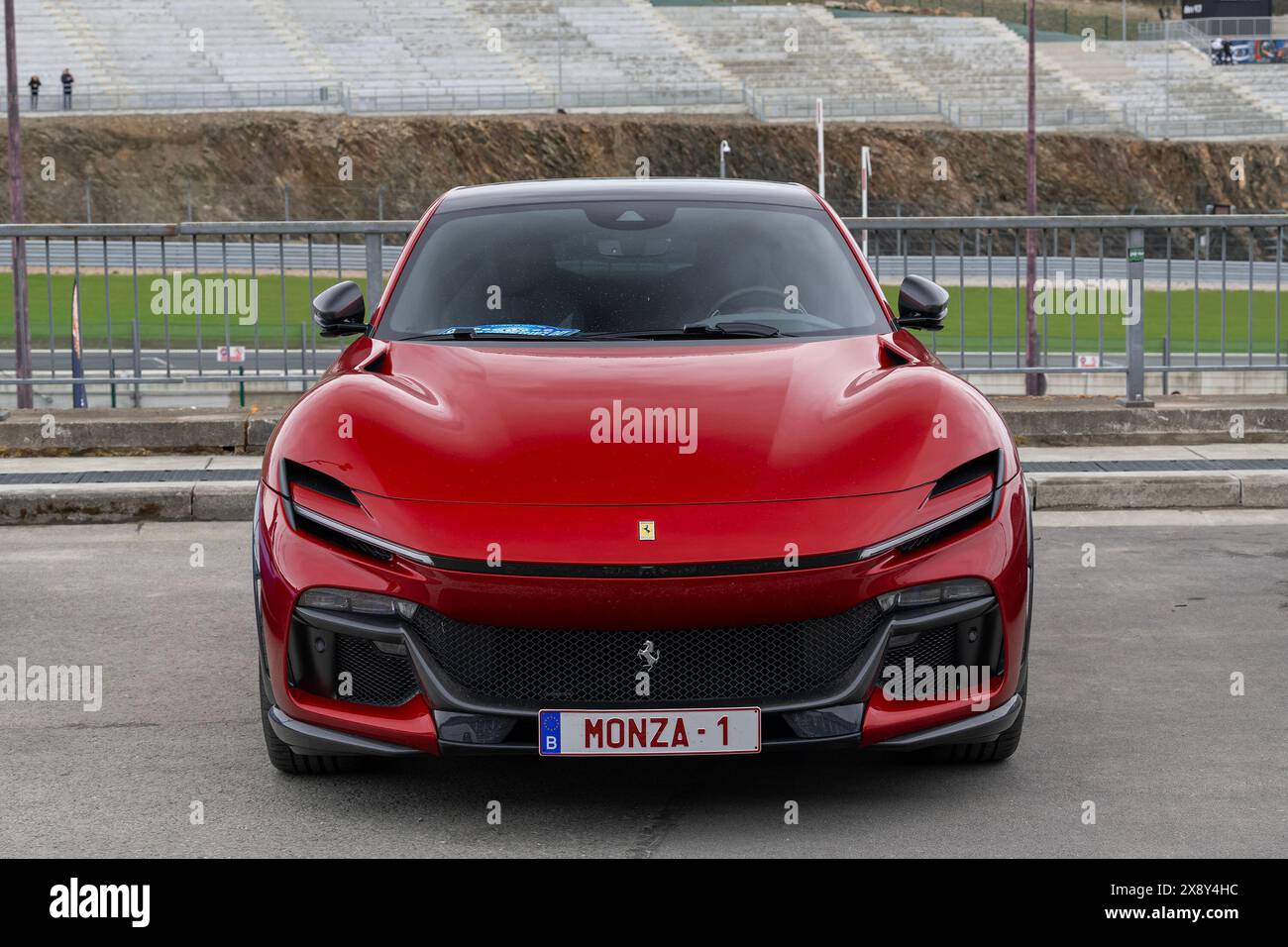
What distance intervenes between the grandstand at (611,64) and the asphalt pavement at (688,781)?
67.8 meters

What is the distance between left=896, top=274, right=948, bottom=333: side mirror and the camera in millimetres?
5746

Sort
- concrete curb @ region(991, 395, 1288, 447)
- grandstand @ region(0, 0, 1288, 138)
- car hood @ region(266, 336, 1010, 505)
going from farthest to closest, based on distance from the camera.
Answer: grandstand @ region(0, 0, 1288, 138)
concrete curb @ region(991, 395, 1288, 447)
car hood @ region(266, 336, 1010, 505)

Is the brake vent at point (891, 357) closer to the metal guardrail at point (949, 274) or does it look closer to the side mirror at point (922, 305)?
the side mirror at point (922, 305)

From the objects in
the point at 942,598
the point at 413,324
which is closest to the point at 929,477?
the point at 942,598

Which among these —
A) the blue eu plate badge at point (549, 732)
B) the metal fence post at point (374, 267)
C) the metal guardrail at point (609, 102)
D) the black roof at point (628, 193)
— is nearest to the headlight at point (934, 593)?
the blue eu plate badge at point (549, 732)

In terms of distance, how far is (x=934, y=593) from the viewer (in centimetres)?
419

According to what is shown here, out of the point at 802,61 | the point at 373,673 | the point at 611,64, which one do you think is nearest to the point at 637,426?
the point at 373,673

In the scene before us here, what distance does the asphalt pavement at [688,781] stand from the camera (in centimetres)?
417

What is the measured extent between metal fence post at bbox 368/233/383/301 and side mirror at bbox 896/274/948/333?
17.5ft

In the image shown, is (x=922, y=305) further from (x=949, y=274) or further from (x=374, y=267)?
(x=949, y=274)

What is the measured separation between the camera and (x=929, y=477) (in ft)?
14.1

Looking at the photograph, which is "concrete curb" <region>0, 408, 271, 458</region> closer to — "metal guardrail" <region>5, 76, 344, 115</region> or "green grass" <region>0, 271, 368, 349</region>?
"green grass" <region>0, 271, 368, 349</region>

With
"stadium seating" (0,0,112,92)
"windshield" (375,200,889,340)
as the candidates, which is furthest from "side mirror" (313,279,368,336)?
"stadium seating" (0,0,112,92)

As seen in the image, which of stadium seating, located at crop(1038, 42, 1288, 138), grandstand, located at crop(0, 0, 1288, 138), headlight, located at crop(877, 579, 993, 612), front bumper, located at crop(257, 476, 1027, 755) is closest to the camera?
front bumper, located at crop(257, 476, 1027, 755)
